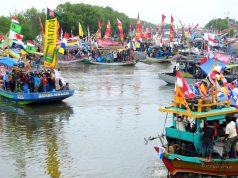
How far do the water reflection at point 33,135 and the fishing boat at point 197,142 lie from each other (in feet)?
12.3

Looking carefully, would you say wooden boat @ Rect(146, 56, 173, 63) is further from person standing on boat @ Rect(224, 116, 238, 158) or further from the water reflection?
person standing on boat @ Rect(224, 116, 238, 158)

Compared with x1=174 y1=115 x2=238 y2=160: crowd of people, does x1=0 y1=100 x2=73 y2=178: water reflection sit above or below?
below

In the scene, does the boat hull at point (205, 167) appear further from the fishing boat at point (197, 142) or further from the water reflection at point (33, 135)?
the water reflection at point (33, 135)

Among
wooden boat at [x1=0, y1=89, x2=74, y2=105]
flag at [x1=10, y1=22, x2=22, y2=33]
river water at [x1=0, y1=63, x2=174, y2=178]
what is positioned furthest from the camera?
flag at [x1=10, y1=22, x2=22, y2=33]

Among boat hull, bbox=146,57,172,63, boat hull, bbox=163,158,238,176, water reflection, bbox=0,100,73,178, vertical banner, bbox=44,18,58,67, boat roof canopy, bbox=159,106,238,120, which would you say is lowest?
water reflection, bbox=0,100,73,178

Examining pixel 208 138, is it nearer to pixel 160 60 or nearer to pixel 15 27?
pixel 15 27

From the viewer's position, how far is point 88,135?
19641mm

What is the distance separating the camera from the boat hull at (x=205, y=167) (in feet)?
44.7

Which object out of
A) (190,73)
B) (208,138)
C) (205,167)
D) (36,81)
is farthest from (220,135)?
(190,73)

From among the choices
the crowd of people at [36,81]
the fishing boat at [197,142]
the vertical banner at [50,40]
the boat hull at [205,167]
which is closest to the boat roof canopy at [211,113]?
the fishing boat at [197,142]

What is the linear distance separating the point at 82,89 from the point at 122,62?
18.0m

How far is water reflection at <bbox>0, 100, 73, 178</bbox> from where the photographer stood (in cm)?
1588

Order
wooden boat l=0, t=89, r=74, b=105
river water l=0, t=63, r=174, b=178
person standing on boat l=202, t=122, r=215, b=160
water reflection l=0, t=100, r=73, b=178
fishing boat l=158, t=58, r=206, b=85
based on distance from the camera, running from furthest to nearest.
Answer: fishing boat l=158, t=58, r=206, b=85 → wooden boat l=0, t=89, r=74, b=105 → water reflection l=0, t=100, r=73, b=178 → river water l=0, t=63, r=174, b=178 → person standing on boat l=202, t=122, r=215, b=160


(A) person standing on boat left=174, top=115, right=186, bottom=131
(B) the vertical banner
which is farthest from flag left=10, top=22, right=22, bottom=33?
(A) person standing on boat left=174, top=115, right=186, bottom=131
